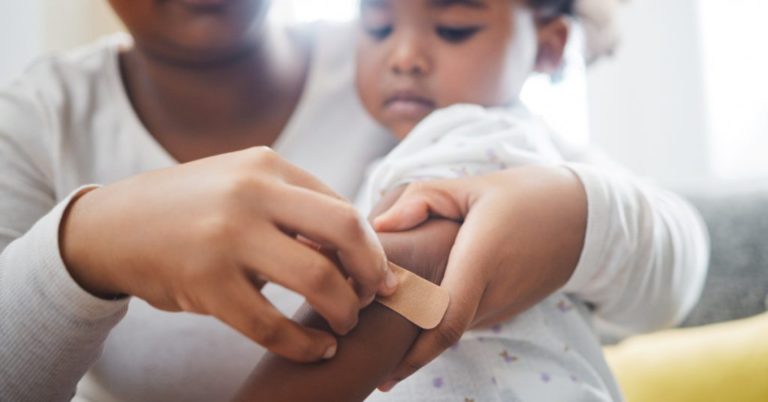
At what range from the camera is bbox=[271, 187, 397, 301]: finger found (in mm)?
478

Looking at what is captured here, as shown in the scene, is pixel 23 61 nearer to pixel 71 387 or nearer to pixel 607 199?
pixel 71 387

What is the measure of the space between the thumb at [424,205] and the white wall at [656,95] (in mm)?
1876

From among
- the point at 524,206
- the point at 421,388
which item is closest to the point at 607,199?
the point at 524,206

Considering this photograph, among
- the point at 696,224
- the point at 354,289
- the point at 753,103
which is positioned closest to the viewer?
the point at 354,289

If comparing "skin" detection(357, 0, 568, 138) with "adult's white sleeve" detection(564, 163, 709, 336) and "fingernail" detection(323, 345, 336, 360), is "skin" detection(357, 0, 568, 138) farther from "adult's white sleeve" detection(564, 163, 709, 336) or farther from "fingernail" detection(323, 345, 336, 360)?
"fingernail" detection(323, 345, 336, 360)

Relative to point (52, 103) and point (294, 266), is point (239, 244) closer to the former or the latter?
point (294, 266)

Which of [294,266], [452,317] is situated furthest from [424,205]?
[294,266]

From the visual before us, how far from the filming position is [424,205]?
0.69 m

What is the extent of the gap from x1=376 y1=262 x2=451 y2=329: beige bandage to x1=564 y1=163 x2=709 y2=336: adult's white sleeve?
188 millimetres

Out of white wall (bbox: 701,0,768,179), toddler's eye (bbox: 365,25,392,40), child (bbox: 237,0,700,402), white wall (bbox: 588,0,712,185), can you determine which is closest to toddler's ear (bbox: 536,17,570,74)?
child (bbox: 237,0,700,402)

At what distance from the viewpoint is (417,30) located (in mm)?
930

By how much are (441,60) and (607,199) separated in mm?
290

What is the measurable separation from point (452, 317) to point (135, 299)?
1.26ft

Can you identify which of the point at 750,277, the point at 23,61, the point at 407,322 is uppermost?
the point at 407,322
